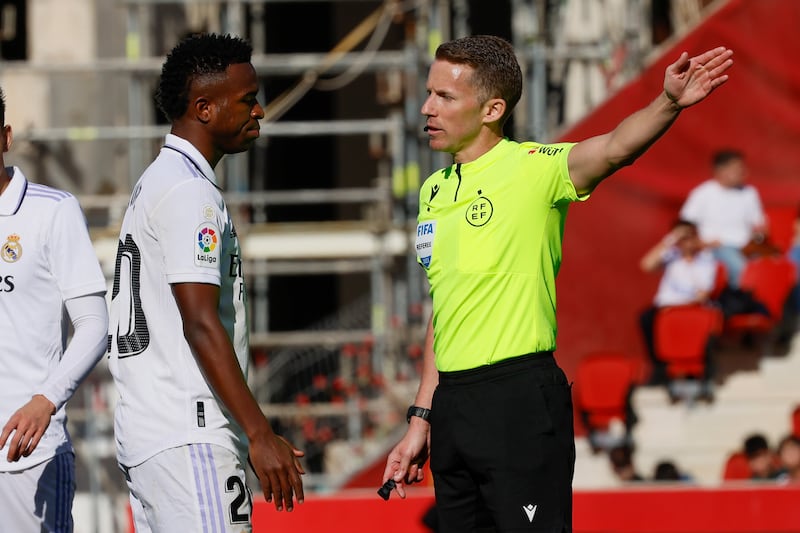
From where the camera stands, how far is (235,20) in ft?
39.2

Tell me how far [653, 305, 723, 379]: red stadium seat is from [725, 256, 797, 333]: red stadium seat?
0.87 feet

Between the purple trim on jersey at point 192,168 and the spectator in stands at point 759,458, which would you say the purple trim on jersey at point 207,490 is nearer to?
the purple trim on jersey at point 192,168

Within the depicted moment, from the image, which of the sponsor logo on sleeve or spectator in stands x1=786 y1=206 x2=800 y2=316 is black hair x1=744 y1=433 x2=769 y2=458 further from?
the sponsor logo on sleeve

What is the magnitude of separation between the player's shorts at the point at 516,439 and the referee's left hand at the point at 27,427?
1.22m

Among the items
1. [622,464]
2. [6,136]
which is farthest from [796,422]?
[6,136]

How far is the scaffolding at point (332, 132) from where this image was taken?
37.4 ft

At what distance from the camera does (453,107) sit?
4453 mm

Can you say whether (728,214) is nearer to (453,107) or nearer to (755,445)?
(755,445)

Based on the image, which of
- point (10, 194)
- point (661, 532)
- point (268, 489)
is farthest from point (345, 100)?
point (268, 489)

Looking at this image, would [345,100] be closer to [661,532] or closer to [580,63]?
[580,63]

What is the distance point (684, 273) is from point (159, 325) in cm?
721

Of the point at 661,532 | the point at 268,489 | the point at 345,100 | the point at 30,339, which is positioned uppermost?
the point at 345,100

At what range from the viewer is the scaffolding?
1141 centimetres

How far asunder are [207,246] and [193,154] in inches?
12.9
